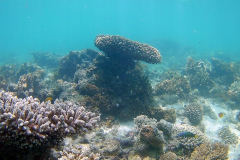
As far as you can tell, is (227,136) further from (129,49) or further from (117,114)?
(129,49)

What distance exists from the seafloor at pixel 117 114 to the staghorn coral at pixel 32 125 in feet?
0.05

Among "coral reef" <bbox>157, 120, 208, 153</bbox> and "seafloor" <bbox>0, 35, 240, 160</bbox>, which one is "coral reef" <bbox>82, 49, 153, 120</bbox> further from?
"coral reef" <bbox>157, 120, 208, 153</bbox>

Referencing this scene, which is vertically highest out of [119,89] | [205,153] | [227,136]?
[119,89]

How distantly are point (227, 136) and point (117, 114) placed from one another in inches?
233

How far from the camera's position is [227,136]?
7020mm

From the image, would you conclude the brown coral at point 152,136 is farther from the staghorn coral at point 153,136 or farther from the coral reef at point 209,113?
the coral reef at point 209,113

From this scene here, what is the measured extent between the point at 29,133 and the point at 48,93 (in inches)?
217

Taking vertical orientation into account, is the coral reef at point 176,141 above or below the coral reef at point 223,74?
below

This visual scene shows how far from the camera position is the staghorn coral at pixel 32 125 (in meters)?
2.43

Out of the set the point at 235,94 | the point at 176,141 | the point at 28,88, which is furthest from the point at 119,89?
the point at 235,94

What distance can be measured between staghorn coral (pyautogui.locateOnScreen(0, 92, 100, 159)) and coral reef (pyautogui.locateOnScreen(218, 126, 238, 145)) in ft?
24.3

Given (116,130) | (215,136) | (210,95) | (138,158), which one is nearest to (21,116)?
(138,158)

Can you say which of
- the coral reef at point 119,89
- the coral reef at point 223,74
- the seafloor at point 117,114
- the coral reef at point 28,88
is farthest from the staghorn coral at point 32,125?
the coral reef at point 223,74

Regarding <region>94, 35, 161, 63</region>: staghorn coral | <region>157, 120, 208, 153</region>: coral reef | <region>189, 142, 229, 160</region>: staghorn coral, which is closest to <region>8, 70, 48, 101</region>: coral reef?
<region>94, 35, 161, 63</region>: staghorn coral
